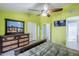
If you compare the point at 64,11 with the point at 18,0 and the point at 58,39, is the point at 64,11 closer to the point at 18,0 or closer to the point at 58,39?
the point at 58,39

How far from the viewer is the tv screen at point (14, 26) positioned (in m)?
1.51

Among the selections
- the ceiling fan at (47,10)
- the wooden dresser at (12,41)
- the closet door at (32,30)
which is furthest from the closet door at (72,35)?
the wooden dresser at (12,41)

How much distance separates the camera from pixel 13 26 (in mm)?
1588

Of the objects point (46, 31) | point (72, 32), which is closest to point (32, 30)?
point (46, 31)

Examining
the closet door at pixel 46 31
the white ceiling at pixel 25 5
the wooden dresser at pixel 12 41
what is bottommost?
the wooden dresser at pixel 12 41

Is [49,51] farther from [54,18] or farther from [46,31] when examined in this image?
[54,18]

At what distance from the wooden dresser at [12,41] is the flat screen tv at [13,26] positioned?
74 mm

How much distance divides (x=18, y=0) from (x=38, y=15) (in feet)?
1.37

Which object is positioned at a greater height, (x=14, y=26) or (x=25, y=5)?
(x=25, y=5)

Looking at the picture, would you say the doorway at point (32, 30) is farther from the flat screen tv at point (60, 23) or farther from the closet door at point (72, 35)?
the closet door at point (72, 35)

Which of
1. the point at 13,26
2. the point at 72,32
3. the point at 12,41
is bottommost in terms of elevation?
the point at 12,41

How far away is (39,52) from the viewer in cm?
157

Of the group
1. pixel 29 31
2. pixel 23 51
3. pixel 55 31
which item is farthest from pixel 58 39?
pixel 23 51

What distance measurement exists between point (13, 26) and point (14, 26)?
20 millimetres
